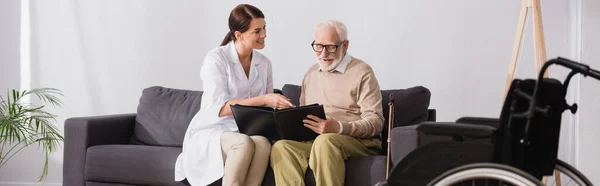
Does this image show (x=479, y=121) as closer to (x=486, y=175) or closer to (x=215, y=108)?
(x=486, y=175)

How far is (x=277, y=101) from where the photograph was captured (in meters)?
3.48

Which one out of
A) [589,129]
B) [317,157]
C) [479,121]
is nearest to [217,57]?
[317,157]

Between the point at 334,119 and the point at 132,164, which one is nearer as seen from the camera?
the point at 334,119

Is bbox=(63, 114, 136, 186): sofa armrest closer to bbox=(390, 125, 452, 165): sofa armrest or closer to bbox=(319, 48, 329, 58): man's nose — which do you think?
bbox=(319, 48, 329, 58): man's nose

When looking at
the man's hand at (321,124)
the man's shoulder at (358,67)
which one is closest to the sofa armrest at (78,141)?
the man's hand at (321,124)

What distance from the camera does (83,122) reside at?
4027 mm

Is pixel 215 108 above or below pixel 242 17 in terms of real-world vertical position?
below

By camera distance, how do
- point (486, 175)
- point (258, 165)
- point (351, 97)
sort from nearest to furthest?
point (486, 175) → point (258, 165) → point (351, 97)

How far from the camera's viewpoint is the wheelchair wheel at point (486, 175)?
2141 millimetres

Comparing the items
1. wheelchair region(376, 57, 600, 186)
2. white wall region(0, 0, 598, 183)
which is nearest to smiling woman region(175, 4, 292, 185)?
white wall region(0, 0, 598, 183)

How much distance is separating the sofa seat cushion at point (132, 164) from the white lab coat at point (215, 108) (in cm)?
12

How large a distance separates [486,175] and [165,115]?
2443mm

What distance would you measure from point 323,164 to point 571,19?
1676 millimetres

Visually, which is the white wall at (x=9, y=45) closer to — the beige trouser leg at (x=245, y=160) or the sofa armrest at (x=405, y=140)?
the beige trouser leg at (x=245, y=160)
